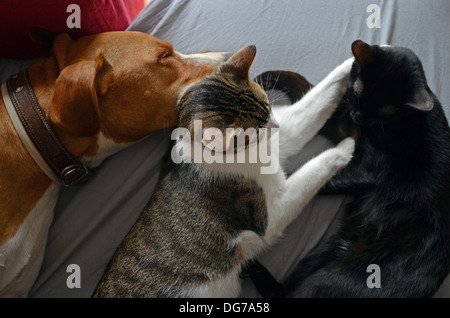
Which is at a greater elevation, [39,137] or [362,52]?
[362,52]

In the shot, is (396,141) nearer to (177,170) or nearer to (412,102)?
(412,102)

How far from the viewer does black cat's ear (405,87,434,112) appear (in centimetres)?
123

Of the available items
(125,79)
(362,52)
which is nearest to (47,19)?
(125,79)

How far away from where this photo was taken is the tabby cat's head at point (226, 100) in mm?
1234

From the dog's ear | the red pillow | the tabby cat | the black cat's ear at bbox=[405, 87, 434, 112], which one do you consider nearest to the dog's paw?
the tabby cat

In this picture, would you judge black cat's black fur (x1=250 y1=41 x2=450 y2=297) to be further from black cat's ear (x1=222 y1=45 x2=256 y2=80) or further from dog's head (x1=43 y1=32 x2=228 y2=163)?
dog's head (x1=43 y1=32 x2=228 y2=163)

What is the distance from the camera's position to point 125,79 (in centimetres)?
123

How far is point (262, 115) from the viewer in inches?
51.1

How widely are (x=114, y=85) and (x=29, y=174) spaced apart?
0.40 metres

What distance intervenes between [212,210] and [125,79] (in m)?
0.51

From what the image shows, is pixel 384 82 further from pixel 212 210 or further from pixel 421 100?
pixel 212 210

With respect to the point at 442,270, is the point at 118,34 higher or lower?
higher
